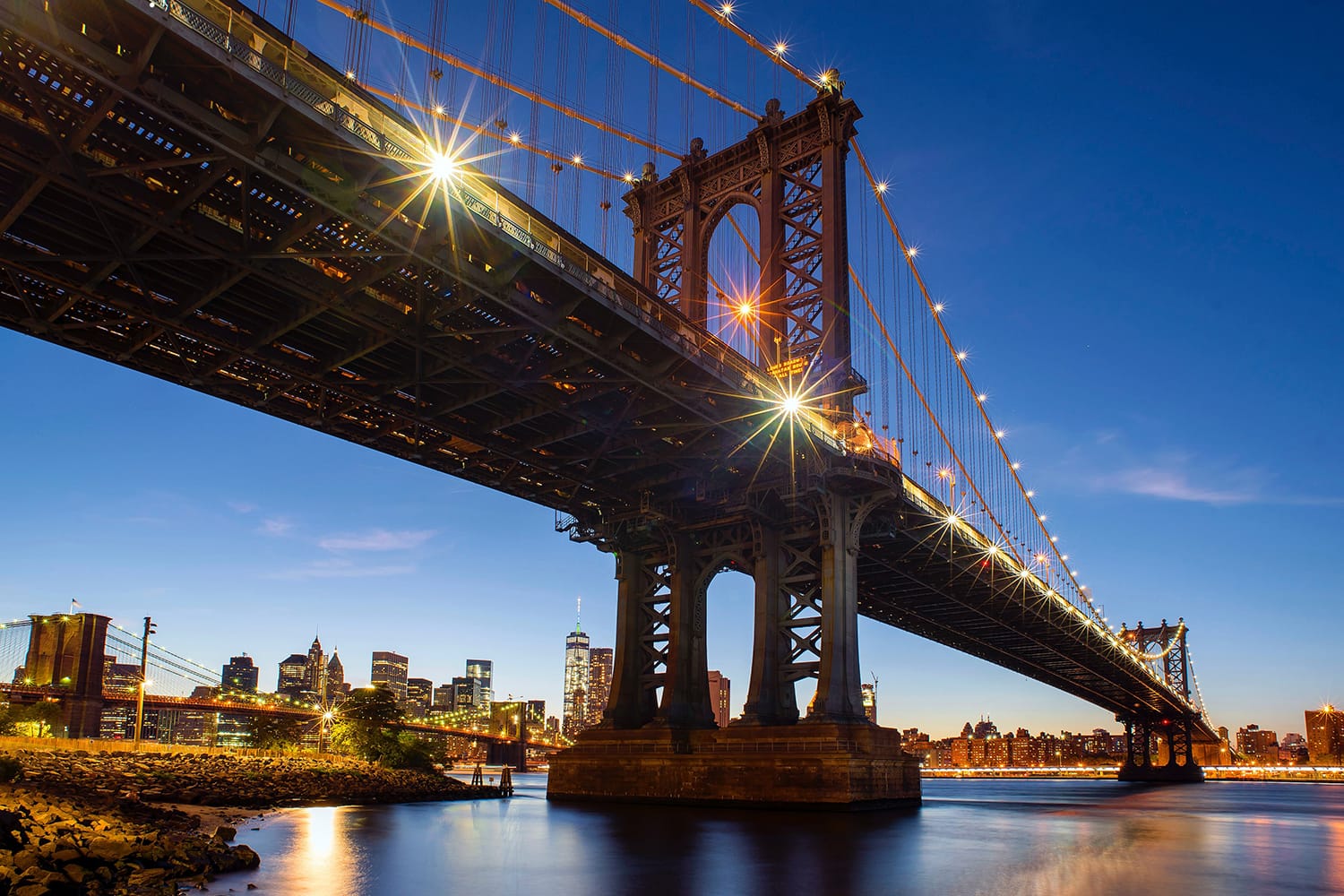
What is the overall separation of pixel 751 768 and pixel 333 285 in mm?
24941

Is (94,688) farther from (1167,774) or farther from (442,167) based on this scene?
(1167,774)

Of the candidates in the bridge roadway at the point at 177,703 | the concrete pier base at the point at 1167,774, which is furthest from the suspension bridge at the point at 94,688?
the concrete pier base at the point at 1167,774

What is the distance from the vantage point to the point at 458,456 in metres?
42.6

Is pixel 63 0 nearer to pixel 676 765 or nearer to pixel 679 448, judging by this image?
pixel 679 448

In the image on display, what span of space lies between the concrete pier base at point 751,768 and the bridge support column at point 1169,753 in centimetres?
13477

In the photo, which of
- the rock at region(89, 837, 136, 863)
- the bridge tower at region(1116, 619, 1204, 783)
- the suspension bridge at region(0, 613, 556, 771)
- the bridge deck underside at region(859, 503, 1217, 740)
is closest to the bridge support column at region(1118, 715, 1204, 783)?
the bridge tower at region(1116, 619, 1204, 783)

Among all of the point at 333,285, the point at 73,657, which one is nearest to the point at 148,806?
the point at 333,285

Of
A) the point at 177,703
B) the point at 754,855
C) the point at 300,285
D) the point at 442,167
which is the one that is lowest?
the point at 177,703

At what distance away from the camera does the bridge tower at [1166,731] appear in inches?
6161

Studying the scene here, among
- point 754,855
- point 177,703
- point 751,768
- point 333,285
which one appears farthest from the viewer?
point 177,703

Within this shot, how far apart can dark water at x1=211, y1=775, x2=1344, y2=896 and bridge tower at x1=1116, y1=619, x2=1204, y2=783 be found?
131 meters

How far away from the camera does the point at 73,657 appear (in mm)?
103812

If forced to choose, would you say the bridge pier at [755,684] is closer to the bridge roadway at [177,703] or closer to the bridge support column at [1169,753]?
the bridge roadway at [177,703]

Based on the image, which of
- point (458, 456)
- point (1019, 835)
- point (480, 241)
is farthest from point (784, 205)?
point (1019, 835)
